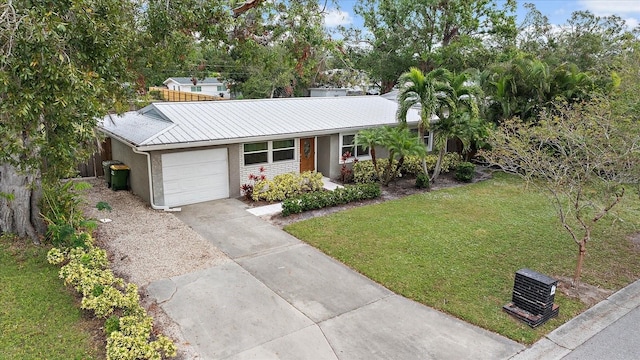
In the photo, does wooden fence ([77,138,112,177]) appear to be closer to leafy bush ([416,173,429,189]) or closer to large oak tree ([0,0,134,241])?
large oak tree ([0,0,134,241])

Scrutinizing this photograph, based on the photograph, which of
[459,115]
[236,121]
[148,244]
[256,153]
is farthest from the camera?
[459,115]

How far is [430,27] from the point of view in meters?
27.4

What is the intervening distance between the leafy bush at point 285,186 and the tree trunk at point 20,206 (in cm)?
583

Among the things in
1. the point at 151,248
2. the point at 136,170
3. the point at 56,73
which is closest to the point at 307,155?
the point at 136,170

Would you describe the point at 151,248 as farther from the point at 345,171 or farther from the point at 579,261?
the point at 579,261

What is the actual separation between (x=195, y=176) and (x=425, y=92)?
8.03 meters

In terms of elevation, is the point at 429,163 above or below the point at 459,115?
below

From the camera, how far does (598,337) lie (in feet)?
22.6

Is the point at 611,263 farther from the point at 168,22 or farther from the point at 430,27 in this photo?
the point at 430,27

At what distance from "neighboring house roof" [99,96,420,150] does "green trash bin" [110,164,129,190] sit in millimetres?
1172

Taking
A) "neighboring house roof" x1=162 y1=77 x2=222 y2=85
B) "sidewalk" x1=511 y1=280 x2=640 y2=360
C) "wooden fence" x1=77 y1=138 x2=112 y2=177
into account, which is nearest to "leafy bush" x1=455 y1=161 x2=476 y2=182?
"sidewalk" x1=511 y1=280 x2=640 y2=360

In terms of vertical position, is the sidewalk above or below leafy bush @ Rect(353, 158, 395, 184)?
below

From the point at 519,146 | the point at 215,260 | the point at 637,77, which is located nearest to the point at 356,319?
the point at 215,260

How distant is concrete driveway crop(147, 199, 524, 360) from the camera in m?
6.34
